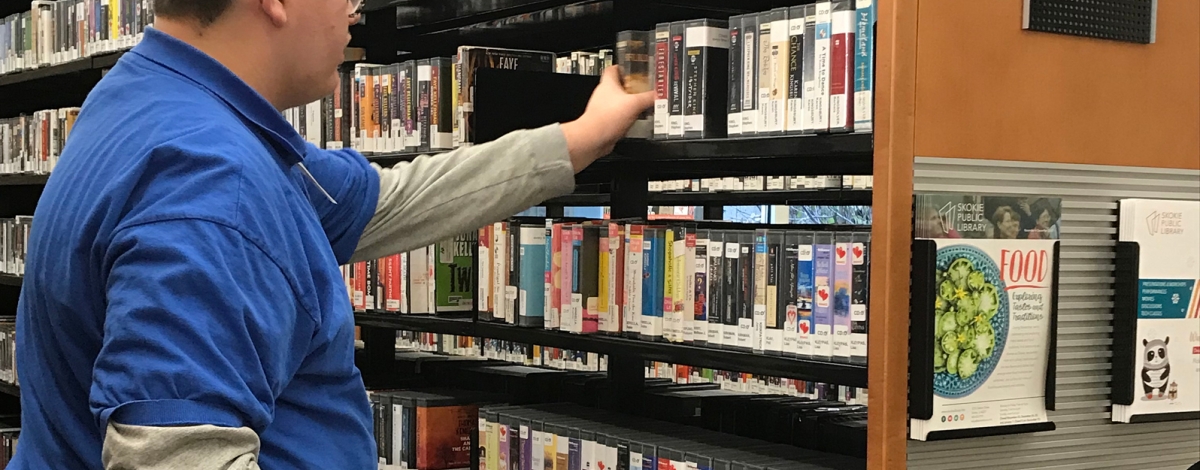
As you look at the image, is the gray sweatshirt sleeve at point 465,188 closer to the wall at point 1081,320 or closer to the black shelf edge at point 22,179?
the wall at point 1081,320

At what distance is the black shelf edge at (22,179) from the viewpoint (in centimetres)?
415

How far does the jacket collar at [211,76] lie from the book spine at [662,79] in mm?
823

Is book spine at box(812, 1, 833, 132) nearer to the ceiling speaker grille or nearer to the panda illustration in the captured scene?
the ceiling speaker grille

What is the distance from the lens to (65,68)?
401cm

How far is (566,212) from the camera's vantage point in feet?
12.8

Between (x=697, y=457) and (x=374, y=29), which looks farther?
(x=374, y=29)

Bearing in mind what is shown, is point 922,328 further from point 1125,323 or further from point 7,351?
point 7,351

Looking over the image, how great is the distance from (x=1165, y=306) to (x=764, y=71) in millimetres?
773

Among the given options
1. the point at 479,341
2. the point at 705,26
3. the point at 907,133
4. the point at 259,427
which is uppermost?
the point at 705,26

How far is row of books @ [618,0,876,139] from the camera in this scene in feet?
5.92

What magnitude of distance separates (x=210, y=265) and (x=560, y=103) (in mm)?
1230

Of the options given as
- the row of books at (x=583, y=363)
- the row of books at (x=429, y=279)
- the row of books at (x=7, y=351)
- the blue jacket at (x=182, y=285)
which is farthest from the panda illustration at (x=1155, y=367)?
the row of books at (x=7, y=351)

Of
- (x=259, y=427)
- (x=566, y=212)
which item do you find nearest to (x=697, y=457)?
(x=259, y=427)

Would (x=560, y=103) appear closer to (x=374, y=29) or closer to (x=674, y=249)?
(x=674, y=249)
